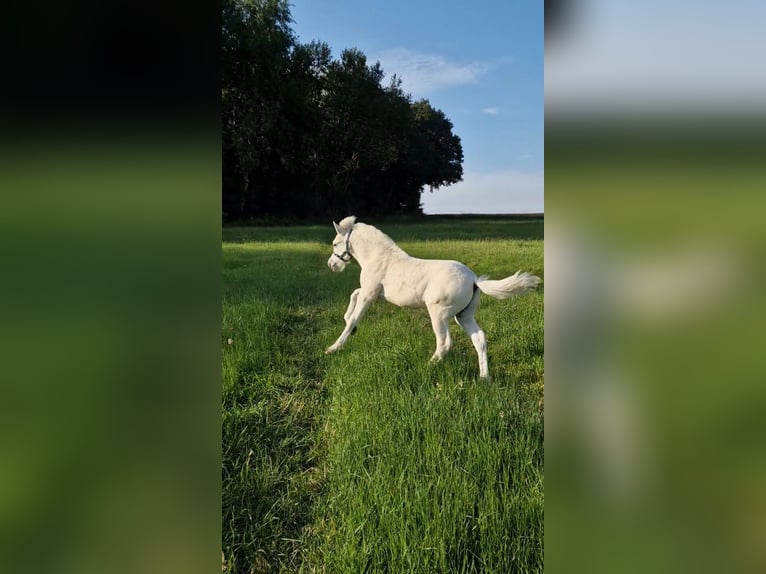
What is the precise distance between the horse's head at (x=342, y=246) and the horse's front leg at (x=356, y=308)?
155mm

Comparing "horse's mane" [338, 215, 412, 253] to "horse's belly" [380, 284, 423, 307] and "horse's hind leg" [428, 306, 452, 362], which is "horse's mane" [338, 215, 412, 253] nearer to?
"horse's belly" [380, 284, 423, 307]

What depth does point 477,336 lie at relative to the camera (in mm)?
2006

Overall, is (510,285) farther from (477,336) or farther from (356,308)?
(356,308)

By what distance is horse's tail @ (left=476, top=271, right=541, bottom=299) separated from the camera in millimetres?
1937

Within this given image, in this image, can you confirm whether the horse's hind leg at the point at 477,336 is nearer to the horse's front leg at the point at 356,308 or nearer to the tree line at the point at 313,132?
the horse's front leg at the point at 356,308
